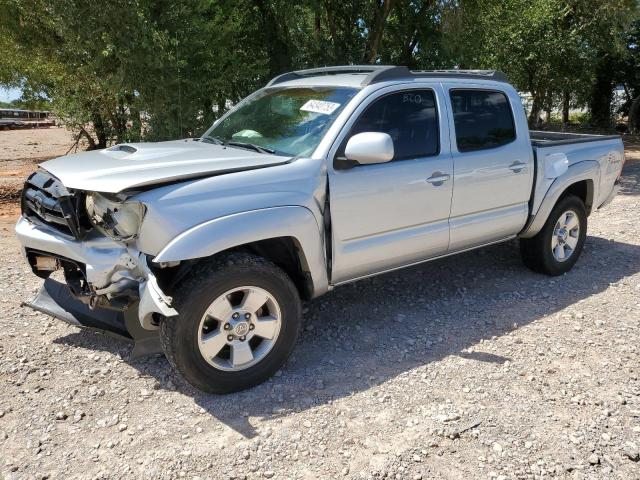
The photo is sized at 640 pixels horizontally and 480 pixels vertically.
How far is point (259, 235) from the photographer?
128 inches

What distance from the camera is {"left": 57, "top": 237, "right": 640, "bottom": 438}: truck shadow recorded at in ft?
11.3

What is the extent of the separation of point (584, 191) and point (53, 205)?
488 cm

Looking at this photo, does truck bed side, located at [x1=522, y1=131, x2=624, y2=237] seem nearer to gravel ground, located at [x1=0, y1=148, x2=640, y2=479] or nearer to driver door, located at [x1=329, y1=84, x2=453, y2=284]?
gravel ground, located at [x1=0, y1=148, x2=640, y2=479]

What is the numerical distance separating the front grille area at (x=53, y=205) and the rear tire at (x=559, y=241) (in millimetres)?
3969

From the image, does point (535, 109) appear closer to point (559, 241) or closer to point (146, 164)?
point (559, 241)

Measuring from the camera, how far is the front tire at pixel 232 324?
3117 mm

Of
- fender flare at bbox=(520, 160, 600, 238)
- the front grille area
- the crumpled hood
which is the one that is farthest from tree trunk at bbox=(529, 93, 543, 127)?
the front grille area

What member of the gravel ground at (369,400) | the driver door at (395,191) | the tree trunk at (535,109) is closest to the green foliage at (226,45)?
the tree trunk at (535,109)

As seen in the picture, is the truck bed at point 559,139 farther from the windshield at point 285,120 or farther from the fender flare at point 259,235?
the fender flare at point 259,235

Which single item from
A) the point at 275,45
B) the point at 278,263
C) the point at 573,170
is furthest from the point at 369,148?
the point at 275,45

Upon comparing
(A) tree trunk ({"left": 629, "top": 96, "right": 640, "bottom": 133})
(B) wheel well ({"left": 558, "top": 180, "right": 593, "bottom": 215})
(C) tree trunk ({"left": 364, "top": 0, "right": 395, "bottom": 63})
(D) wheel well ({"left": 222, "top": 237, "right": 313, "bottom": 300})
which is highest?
(C) tree trunk ({"left": 364, "top": 0, "right": 395, "bottom": 63})

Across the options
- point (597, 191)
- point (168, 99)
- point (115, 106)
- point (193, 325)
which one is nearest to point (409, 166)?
point (193, 325)

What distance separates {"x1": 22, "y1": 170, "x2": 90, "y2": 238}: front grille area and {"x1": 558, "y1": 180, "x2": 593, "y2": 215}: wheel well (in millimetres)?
4476

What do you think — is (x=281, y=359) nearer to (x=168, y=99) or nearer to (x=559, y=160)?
(x=559, y=160)
